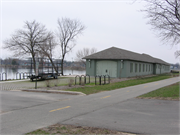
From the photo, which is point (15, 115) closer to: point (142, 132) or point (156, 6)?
point (142, 132)

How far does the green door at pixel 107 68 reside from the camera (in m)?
28.5

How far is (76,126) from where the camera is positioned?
18.7 ft

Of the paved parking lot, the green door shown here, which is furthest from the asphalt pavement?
the green door

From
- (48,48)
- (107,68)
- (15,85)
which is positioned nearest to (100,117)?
(15,85)

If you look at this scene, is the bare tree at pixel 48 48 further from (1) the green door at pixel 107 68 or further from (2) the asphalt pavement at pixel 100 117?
(2) the asphalt pavement at pixel 100 117

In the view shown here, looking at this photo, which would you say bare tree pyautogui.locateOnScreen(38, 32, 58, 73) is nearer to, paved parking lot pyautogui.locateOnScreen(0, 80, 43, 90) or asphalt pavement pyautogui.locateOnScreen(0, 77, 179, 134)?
paved parking lot pyautogui.locateOnScreen(0, 80, 43, 90)

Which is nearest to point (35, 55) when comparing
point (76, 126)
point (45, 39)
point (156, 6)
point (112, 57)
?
point (45, 39)

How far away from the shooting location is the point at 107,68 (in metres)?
28.7

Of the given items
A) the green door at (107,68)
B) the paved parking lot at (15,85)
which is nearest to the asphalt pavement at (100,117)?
the paved parking lot at (15,85)

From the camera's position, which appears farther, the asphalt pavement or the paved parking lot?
the paved parking lot

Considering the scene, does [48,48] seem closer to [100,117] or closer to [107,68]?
[107,68]

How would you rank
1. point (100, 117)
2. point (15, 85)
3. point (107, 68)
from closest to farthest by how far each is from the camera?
point (100, 117) < point (15, 85) < point (107, 68)

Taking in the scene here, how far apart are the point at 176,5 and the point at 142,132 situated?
11496 mm

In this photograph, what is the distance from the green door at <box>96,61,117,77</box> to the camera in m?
28.5
